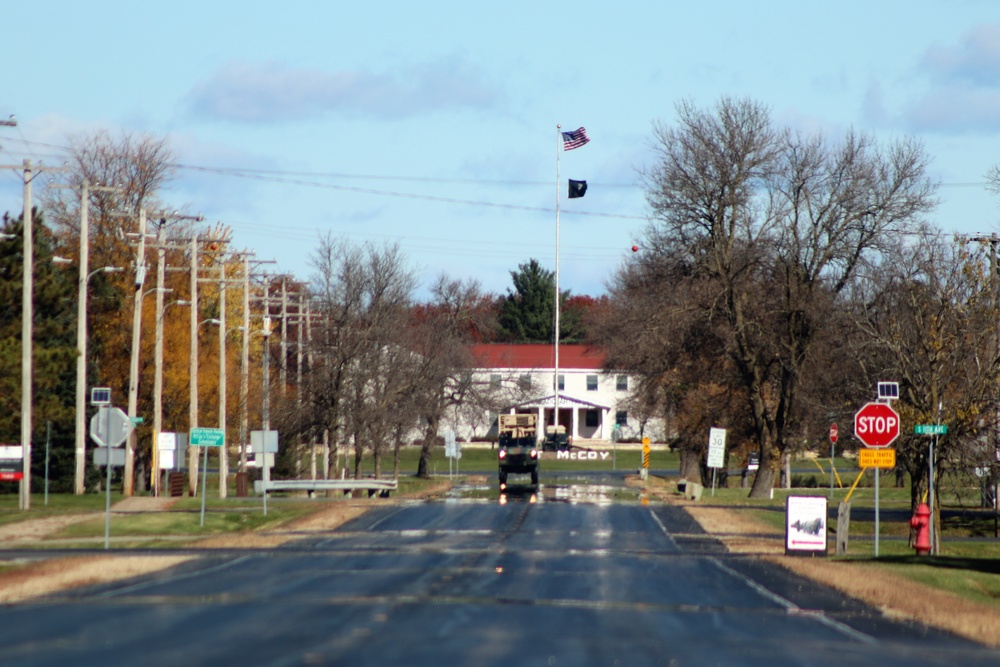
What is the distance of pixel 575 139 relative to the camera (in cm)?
6688

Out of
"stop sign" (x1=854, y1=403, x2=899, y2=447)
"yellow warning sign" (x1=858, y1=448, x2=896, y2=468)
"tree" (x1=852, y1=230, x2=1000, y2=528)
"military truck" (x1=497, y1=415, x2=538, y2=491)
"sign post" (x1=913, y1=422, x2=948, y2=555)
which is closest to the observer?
"stop sign" (x1=854, y1=403, x2=899, y2=447)

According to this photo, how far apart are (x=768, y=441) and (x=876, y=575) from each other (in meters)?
31.3

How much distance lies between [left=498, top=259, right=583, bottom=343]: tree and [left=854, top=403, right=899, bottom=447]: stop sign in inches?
4327

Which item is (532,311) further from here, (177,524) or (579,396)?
(177,524)

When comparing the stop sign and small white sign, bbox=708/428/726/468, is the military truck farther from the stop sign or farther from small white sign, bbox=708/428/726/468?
the stop sign

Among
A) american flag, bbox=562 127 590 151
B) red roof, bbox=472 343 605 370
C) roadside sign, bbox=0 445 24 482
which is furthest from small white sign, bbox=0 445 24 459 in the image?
red roof, bbox=472 343 605 370

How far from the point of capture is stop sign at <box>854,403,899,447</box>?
75.2ft

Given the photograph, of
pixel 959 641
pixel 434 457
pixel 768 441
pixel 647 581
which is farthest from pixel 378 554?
pixel 434 457

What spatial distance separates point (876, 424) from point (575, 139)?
149 ft

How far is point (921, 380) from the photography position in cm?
2978

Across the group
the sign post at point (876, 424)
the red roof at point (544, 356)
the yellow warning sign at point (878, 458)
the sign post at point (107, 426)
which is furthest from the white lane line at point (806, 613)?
the red roof at point (544, 356)

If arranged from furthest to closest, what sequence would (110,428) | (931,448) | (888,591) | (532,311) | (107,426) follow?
(532,311)
(107,426)
(110,428)
(931,448)
(888,591)

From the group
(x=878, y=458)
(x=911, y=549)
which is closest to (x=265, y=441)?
(x=911, y=549)

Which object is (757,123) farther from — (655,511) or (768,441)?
(655,511)
